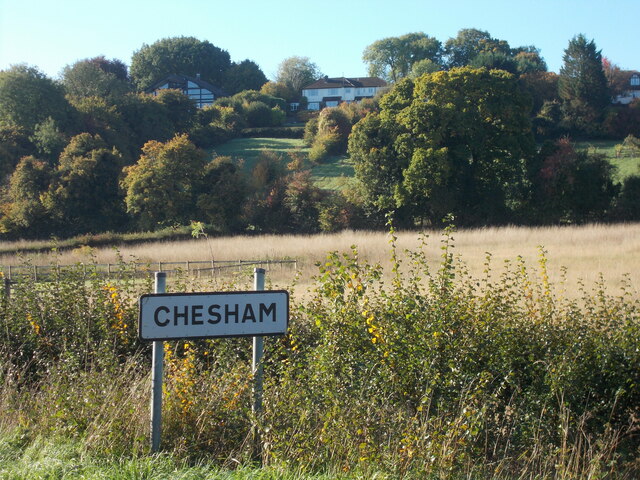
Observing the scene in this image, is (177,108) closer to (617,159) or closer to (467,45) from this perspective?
(617,159)

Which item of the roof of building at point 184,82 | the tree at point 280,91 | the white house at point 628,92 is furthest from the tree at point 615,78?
the roof of building at point 184,82

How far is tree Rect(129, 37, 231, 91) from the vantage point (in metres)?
98.0

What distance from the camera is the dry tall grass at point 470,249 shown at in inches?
901

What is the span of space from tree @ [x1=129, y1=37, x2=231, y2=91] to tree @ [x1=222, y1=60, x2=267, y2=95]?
266 centimetres

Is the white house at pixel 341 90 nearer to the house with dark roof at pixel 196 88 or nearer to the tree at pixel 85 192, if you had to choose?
the house with dark roof at pixel 196 88

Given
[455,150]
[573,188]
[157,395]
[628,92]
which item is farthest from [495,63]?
[157,395]

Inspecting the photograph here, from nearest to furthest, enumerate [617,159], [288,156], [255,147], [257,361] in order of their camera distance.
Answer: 1. [257,361]
2. [617,159]
3. [288,156]
4. [255,147]

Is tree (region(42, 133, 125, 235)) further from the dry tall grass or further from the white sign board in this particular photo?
the white sign board

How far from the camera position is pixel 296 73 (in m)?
108

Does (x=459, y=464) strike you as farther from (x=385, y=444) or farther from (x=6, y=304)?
(x=6, y=304)

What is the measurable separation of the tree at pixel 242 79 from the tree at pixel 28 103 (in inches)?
1716

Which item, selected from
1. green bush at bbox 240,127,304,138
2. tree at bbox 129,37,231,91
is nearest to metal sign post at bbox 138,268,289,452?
green bush at bbox 240,127,304,138

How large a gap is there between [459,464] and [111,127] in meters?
55.0

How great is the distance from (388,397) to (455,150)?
3924 centimetres
